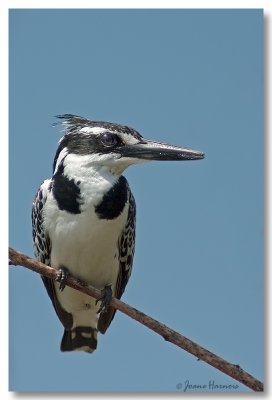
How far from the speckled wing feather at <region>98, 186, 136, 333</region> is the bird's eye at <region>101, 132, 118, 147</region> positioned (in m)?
0.35

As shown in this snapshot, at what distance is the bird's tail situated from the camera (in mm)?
5305

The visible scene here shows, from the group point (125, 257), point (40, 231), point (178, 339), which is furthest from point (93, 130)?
point (178, 339)

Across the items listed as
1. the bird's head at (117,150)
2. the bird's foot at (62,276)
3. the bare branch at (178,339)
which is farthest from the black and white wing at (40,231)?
the bare branch at (178,339)

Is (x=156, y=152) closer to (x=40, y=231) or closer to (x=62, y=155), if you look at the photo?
(x=62, y=155)

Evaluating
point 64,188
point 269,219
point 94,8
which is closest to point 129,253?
point 64,188

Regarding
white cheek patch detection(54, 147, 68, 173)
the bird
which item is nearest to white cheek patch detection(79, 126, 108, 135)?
the bird

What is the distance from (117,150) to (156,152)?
22 centimetres

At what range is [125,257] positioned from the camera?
16.3ft

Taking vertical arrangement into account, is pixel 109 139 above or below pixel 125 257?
above

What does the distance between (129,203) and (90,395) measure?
1.14 meters

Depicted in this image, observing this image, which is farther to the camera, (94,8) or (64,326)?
(64,326)

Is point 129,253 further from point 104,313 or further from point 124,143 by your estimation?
point 124,143

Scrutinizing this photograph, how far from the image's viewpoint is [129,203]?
4758 mm

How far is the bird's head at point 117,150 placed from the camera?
4.52 meters
